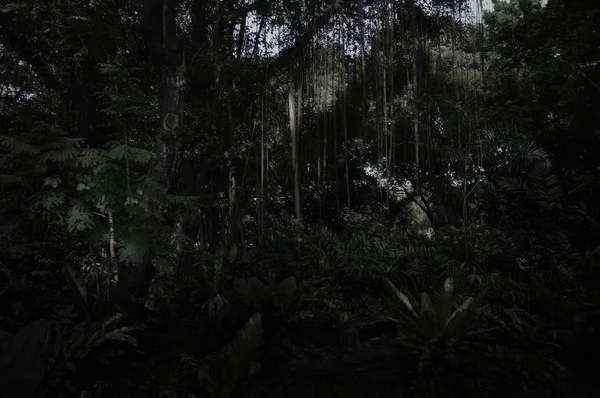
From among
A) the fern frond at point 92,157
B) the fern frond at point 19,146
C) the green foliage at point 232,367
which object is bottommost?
the green foliage at point 232,367

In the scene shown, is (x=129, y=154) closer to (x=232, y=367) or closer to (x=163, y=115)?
(x=163, y=115)

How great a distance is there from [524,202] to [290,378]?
14.1 ft

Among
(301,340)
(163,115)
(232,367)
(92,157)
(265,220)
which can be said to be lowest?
(301,340)

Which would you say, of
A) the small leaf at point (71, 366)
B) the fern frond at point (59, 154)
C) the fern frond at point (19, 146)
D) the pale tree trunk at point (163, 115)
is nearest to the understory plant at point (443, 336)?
the small leaf at point (71, 366)

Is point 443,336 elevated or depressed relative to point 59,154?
depressed

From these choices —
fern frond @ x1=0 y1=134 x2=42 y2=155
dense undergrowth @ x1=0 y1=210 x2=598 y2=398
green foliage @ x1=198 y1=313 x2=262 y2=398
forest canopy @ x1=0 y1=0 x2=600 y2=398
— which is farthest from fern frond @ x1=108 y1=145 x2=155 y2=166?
green foliage @ x1=198 y1=313 x2=262 y2=398

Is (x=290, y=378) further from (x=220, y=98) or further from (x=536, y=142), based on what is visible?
(x=536, y=142)

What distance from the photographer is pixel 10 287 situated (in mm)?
4188

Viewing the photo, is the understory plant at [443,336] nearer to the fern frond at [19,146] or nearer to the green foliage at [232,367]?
the green foliage at [232,367]

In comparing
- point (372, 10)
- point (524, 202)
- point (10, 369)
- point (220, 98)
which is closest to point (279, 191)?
point (220, 98)

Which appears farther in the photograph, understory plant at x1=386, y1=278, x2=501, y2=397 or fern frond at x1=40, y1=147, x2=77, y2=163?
fern frond at x1=40, y1=147, x2=77, y2=163

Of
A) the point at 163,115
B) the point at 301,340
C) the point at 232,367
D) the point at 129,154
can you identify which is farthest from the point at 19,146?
the point at 301,340

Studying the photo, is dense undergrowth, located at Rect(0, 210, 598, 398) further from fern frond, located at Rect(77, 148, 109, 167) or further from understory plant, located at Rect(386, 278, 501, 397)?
fern frond, located at Rect(77, 148, 109, 167)

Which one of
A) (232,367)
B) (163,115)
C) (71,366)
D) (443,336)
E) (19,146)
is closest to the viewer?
(232,367)
